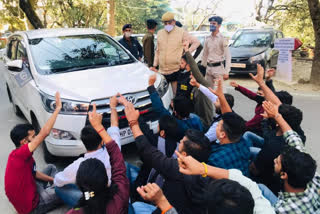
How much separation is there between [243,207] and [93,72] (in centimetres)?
315

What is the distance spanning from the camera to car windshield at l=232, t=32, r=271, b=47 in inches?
410

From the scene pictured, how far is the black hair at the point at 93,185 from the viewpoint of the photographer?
164 cm

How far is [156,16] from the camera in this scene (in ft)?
108

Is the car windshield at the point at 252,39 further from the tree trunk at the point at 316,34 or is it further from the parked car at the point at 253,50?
the tree trunk at the point at 316,34

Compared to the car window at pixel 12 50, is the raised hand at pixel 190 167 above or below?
below

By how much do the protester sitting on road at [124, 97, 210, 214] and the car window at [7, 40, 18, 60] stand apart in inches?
161

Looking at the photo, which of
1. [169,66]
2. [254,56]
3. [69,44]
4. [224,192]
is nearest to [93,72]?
[69,44]

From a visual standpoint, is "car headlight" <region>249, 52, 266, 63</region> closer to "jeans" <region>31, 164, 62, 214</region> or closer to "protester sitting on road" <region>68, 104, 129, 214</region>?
"jeans" <region>31, 164, 62, 214</region>

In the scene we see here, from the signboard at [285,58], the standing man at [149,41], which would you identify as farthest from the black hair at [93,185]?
the signboard at [285,58]

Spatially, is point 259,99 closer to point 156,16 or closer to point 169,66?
point 169,66

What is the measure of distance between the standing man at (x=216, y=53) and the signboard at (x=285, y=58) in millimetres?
4485

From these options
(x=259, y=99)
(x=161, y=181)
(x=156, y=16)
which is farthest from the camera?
(x=156, y=16)

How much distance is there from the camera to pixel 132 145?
4207 mm

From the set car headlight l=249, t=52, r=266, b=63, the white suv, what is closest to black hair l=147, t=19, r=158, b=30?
the white suv
